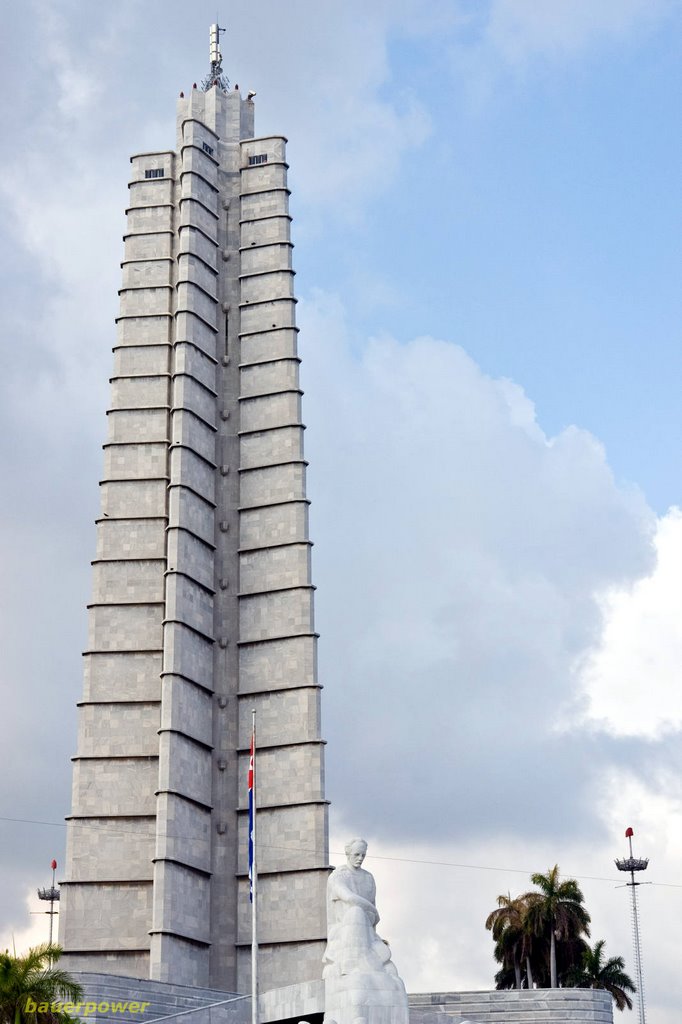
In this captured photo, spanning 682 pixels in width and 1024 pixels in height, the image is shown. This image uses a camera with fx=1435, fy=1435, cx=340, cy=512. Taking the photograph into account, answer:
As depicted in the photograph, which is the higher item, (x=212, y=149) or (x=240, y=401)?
(x=212, y=149)

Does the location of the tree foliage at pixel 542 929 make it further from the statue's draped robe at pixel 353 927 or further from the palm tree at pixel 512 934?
the statue's draped robe at pixel 353 927

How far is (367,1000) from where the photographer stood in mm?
23250

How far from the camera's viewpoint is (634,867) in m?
54.7

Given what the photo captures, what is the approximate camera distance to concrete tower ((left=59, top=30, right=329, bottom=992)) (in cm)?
4141

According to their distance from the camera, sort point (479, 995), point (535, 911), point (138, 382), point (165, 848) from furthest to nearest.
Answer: point (535, 911), point (138, 382), point (165, 848), point (479, 995)

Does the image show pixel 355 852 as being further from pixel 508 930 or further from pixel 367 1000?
pixel 508 930

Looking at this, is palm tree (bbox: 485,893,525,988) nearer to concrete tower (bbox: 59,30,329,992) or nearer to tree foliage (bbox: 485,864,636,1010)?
tree foliage (bbox: 485,864,636,1010)

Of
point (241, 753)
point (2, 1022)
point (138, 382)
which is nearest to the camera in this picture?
point (2, 1022)

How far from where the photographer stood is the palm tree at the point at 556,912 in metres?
52.6

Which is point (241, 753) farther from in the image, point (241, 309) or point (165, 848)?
point (241, 309)

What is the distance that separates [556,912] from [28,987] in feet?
97.5

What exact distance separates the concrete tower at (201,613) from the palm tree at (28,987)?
37.2 ft

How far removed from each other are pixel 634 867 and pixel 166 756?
21899mm

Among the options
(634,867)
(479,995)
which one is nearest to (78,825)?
(479,995)
